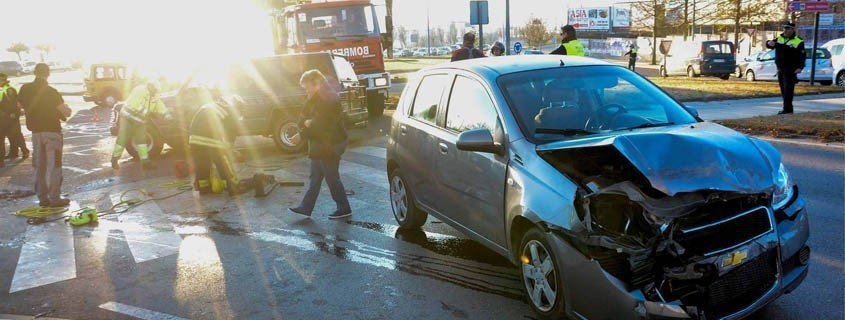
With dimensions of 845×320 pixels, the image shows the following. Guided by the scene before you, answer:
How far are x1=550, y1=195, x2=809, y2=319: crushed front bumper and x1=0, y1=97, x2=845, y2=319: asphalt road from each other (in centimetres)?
55

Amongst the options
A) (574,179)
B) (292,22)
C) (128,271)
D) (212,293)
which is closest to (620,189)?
(574,179)

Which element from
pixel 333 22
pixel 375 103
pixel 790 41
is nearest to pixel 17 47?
pixel 333 22

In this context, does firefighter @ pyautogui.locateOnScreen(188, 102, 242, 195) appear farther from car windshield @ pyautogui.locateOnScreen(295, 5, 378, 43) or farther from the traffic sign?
the traffic sign

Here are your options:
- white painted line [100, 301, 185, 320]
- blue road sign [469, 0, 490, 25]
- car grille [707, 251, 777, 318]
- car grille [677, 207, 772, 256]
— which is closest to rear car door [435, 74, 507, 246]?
car grille [677, 207, 772, 256]

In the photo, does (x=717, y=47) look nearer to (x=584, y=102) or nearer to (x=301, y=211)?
(x=301, y=211)

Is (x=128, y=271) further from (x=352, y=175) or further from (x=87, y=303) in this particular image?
(x=352, y=175)

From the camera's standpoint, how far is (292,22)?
63.0ft

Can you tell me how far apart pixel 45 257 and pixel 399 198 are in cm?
342

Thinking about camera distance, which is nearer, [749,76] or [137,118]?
[137,118]

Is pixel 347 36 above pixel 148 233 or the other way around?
above

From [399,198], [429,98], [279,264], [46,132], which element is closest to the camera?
[279,264]

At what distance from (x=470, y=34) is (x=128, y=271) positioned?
25.5ft

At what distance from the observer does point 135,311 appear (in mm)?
5074

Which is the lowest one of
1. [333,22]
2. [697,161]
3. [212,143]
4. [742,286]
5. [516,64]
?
[742,286]
